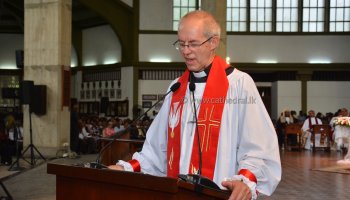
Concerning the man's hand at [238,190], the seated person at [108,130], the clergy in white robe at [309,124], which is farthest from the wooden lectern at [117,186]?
the clergy in white robe at [309,124]

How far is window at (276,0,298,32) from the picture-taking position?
942 inches

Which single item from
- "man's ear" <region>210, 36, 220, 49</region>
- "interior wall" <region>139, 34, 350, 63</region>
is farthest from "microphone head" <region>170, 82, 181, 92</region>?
"interior wall" <region>139, 34, 350, 63</region>

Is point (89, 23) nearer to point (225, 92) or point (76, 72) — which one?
point (76, 72)

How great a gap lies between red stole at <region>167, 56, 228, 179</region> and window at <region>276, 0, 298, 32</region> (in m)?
21.8

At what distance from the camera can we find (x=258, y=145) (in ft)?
8.32

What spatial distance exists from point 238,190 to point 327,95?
22.6 m

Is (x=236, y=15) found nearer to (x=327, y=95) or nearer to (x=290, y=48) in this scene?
(x=290, y=48)

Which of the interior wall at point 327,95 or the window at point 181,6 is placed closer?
the interior wall at point 327,95

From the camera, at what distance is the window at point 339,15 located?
941 inches

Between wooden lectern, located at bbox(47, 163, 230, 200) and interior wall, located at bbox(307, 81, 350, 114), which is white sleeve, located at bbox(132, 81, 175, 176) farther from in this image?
interior wall, located at bbox(307, 81, 350, 114)

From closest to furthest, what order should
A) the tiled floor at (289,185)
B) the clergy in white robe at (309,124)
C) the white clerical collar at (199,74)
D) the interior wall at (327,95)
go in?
the white clerical collar at (199,74), the tiled floor at (289,185), the clergy in white robe at (309,124), the interior wall at (327,95)

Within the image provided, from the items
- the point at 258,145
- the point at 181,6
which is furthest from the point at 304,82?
the point at 258,145

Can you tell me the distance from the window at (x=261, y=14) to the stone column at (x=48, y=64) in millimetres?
12373

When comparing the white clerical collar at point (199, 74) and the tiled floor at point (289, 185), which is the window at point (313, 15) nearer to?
the tiled floor at point (289, 185)
